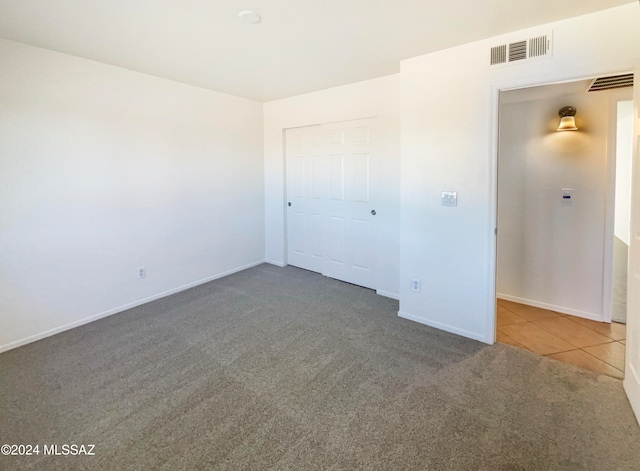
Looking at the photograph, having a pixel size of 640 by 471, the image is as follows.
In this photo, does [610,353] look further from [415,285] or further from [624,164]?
[624,164]

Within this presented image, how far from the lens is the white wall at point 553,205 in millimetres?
3131

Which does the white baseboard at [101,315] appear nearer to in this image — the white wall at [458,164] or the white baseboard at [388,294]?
the white baseboard at [388,294]

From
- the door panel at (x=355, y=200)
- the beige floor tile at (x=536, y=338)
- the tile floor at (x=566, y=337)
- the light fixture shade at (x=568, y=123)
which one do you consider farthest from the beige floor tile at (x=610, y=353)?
the door panel at (x=355, y=200)

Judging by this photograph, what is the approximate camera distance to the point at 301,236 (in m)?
4.89

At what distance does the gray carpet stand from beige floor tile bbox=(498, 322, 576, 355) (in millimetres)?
237

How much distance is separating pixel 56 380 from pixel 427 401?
2589 millimetres

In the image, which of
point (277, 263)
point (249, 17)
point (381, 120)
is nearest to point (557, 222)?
point (381, 120)

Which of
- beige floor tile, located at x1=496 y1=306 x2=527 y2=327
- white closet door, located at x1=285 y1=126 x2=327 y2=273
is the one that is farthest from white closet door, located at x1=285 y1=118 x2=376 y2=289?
beige floor tile, located at x1=496 y1=306 x2=527 y2=327

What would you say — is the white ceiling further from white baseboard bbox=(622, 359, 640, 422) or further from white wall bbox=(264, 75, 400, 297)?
white baseboard bbox=(622, 359, 640, 422)

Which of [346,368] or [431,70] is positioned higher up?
[431,70]

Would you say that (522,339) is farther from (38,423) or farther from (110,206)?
(110,206)

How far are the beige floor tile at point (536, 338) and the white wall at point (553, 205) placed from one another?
654 mm

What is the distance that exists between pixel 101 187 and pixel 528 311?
4.67m

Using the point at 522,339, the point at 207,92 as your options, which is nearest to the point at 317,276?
the point at 522,339
